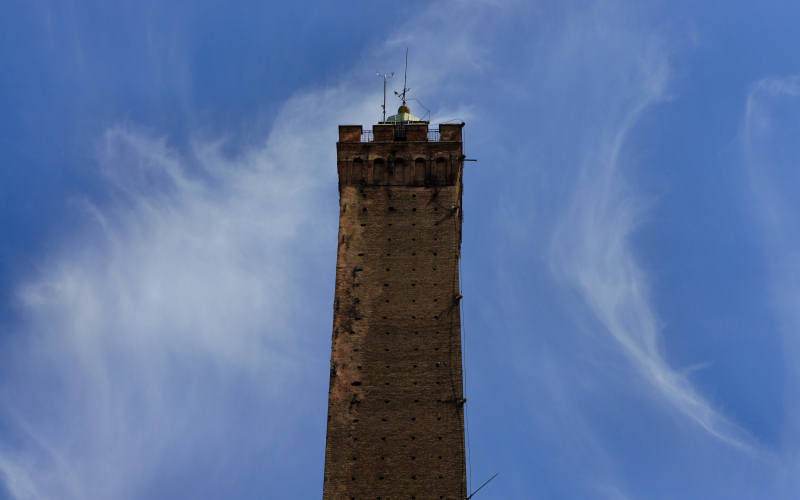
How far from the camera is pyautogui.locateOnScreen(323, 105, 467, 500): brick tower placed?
28656mm

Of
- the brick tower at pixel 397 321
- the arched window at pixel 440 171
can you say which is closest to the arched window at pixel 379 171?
the brick tower at pixel 397 321

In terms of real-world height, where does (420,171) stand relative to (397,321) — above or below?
above

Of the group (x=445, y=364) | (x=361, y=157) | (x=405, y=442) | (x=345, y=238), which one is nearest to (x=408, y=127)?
(x=361, y=157)

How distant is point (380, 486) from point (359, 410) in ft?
8.73

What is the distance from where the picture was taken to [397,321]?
31.1m

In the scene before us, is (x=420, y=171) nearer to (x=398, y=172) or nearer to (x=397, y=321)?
(x=398, y=172)

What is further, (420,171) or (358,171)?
(420,171)

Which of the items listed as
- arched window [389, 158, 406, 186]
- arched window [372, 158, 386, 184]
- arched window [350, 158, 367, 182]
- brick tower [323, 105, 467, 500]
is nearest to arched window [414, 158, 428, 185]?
brick tower [323, 105, 467, 500]

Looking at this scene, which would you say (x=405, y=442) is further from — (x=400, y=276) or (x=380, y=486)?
(x=400, y=276)

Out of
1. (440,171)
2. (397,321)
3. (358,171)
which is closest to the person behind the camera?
(397,321)

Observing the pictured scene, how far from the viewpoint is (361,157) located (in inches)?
1358

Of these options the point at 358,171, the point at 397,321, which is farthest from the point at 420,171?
the point at 397,321

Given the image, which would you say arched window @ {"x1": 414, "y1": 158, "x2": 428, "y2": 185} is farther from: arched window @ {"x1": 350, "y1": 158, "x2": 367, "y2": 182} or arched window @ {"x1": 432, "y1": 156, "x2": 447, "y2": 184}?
arched window @ {"x1": 350, "y1": 158, "x2": 367, "y2": 182}

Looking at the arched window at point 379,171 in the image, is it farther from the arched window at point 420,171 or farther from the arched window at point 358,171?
the arched window at point 420,171
